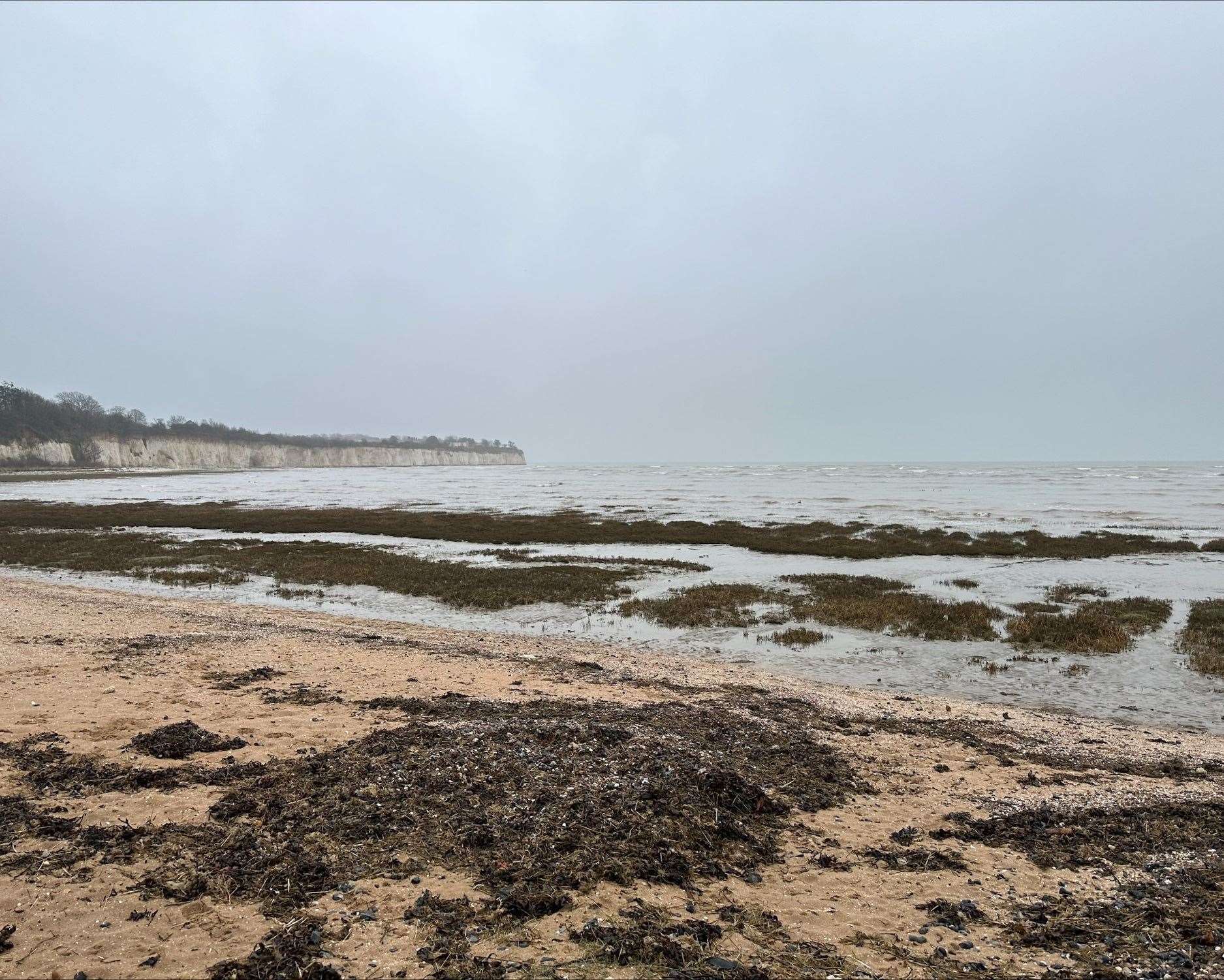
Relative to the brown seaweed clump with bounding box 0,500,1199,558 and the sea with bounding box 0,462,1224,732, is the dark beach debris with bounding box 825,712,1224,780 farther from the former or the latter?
the brown seaweed clump with bounding box 0,500,1199,558

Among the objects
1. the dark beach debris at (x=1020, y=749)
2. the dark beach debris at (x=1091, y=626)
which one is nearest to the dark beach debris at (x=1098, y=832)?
the dark beach debris at (x=1020, y=749)

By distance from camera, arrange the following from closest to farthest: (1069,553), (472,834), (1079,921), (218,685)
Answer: (1079,921) → (472,834) → (218,685) → (1069,553)

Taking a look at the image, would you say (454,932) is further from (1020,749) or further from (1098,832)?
(1020,749)

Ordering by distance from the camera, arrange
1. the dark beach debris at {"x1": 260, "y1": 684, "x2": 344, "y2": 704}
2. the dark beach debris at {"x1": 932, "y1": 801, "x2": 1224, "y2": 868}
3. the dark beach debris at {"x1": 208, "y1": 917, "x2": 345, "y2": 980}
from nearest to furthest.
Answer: the dark beach debris at {"x1": 208, "y1": 917, "x2": 345, "y2": 980}, the dark beach debris at {"x1": 932, "y1": 801, "x2": 1224, "y2": 868}, the dark beach debris at {"x1": 260, "y1": 684, "x2": 344, "y2": 704}

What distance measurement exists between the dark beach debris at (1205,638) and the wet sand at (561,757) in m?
5.59

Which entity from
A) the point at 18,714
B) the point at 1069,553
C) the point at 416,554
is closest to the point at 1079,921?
the point at 18,714

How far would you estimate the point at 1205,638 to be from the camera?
16688 millimetres

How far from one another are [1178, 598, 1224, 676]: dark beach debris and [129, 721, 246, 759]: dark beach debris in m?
19.1

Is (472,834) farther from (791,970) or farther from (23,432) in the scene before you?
(23,432)

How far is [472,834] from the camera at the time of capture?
21.0ft

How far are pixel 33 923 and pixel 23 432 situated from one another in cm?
18909

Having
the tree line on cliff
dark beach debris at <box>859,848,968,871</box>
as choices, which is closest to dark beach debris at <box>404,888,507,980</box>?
dark beach debris at <box>859,848,968,871</box>

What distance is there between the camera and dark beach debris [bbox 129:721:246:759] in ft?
27.0

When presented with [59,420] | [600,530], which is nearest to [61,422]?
[59,420]
